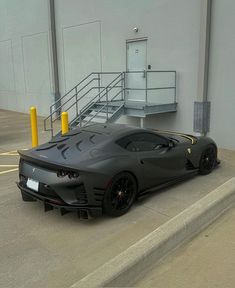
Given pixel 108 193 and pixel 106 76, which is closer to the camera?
pixel 108 193

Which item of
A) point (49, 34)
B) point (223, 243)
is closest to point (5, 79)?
point (49, 34)

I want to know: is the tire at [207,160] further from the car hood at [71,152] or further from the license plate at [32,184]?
the license plate at [32,184]

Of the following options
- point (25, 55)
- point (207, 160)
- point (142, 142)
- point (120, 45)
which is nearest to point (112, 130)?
point (142, 142)

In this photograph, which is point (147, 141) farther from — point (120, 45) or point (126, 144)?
point (120, 45)

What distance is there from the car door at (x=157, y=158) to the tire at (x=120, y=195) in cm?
36

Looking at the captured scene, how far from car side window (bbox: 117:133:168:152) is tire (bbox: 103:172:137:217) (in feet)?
1.68

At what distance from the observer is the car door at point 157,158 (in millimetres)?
5234

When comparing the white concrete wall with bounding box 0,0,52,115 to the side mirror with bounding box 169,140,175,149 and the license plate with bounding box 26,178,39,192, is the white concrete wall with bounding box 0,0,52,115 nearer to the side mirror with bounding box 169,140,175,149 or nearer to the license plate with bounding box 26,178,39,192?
the side mirror with bounding box 169,140,175,149

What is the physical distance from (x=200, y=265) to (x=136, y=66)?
877 cm

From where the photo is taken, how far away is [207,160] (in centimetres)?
673

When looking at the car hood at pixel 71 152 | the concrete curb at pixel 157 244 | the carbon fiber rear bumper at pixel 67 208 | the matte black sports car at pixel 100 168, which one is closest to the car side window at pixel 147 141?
the matte black sports car at pixel 100 168

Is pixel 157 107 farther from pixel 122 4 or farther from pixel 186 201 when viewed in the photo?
pixel 186 201

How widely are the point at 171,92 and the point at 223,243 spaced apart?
6887 millimetres

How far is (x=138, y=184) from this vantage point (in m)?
5.06
